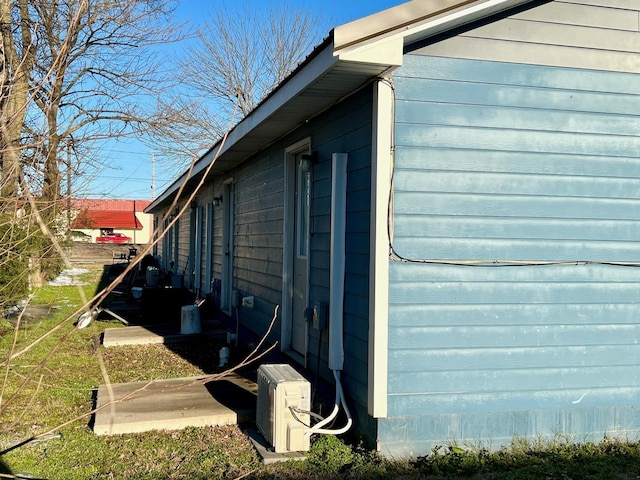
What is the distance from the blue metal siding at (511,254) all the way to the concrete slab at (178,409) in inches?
64.1

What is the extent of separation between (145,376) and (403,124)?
14.3 ft

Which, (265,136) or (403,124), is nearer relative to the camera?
(403,124)

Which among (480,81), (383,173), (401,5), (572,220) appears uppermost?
(401,5)

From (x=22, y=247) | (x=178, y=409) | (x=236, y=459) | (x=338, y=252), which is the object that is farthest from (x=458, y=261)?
(x=22, y=247)

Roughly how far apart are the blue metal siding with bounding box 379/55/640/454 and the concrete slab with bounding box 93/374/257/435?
1.63m

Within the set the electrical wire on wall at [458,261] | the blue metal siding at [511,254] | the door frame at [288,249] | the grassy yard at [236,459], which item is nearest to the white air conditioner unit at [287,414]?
the grassy yard at [236,459]

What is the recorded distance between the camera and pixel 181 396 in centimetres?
597

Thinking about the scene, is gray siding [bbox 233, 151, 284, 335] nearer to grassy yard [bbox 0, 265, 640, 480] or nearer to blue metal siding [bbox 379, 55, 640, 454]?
grassy yard [bbox 0, 265, 640, 480]

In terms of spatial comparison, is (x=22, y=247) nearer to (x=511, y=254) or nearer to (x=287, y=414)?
(x=287, y=414)

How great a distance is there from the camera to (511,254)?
4691 millimetres

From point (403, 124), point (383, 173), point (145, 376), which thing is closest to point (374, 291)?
point (383, 173)

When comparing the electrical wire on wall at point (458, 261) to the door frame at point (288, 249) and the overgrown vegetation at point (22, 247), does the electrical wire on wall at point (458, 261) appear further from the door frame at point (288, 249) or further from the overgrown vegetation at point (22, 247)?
the door frame at point (288, 249)

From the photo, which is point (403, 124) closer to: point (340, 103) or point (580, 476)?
point (340, 103)

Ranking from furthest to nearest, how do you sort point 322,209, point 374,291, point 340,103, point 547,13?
point 322,209, point 340,103, point 547,13, point 374,291
